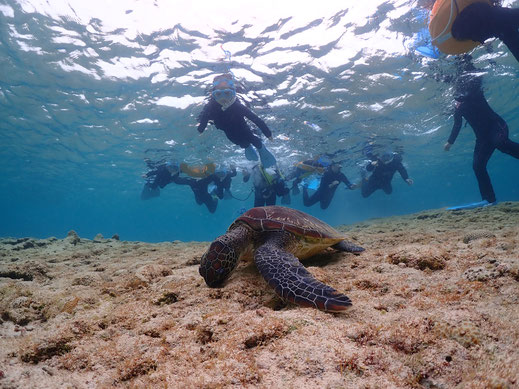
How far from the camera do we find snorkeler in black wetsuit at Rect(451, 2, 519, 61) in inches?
183

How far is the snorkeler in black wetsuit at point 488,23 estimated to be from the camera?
465 centimetres

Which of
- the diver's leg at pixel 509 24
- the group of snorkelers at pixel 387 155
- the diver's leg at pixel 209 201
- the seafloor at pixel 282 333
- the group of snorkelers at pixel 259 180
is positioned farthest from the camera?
the diver's leg at pixel 209 201

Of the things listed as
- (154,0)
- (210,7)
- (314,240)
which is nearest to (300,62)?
(210,7)

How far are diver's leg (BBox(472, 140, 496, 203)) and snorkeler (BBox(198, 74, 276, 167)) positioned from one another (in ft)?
21.9

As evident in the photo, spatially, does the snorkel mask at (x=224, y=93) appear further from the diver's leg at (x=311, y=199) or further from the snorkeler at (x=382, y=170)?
the snorkeler at (x=382, y=170)

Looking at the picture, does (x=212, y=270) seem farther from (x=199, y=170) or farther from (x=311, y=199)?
(x=311, y=199)

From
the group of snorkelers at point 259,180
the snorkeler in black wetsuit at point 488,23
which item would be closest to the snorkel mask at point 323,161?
the group of snorkelers at point 259,180

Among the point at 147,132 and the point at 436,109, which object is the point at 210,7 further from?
the point at 436,109

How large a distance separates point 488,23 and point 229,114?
771 centimetres

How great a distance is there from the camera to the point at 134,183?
30.4 m

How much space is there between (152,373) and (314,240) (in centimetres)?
218

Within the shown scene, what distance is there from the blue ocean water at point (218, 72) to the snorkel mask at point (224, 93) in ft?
2.51

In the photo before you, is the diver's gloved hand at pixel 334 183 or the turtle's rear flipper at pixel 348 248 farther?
the diver's gloved hand at pixel 334 183

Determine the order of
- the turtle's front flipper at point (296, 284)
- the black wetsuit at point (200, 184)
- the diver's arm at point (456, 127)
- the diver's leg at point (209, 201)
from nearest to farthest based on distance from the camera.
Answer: the turtle's front flipper at point (296, 284)
the diver's arm at point (456, 127)
the black wetsuit at point (200, 184)
the diver's leg at point (209, 201)
